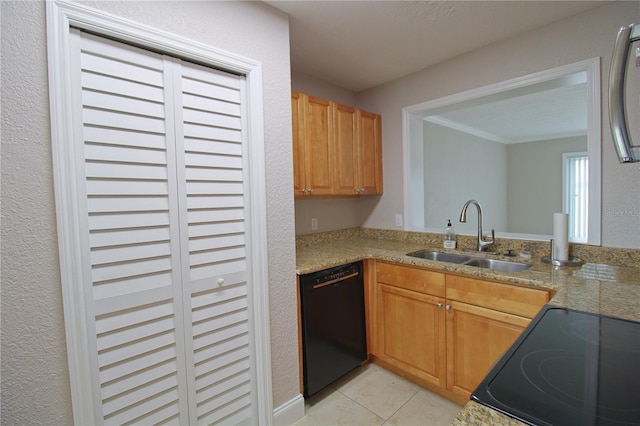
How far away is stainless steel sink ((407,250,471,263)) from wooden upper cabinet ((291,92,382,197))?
0.72 meters

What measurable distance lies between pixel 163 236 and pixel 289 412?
1.25 meters

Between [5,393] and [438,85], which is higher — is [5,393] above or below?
below

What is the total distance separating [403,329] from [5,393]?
1978 mm

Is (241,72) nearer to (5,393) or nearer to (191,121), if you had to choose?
(191,121)

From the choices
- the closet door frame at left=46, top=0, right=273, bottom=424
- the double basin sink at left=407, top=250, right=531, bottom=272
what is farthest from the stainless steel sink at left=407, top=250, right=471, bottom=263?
the closet door frame at left=46, top=0, right=273, bottom=424

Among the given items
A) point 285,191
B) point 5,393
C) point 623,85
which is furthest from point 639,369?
point 5,393

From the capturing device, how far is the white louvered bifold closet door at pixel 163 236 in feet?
3.88

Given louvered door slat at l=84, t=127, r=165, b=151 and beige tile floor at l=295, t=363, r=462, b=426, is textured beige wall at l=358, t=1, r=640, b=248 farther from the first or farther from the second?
louvered door slat at l=84, t=127, r=165, b=151

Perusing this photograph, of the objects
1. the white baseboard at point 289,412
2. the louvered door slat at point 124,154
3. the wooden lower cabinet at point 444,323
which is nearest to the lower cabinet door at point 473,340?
the wooden lower cabinet at point 444,323

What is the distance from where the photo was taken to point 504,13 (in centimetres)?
178

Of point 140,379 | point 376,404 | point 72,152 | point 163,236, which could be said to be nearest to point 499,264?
point 376,404

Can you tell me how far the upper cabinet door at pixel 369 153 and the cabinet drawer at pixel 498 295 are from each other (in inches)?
45.9

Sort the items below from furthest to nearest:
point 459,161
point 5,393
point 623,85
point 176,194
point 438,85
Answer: point 459,161 → point 438,85 → point 176,194 → point 5,393 → point 623,85

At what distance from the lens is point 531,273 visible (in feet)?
5.30
